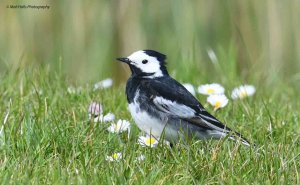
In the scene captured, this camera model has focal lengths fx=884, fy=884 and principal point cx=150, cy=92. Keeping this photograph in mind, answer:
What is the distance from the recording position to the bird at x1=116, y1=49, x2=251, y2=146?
509 cm

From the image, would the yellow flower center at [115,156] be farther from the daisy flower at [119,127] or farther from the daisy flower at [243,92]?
the daisy flower at [243,92]

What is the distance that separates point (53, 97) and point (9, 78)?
60 cm

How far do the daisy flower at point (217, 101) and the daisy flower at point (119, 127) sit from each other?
78cm

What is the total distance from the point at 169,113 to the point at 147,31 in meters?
3.31

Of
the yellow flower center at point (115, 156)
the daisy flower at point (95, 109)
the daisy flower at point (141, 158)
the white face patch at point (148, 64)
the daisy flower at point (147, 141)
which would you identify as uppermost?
the white face patch at point (148, 64)

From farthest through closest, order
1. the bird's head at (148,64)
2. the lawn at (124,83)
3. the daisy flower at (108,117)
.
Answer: the bird's head at (148,64)
the daisy flower at (108,117)
the lawn at (124,83)

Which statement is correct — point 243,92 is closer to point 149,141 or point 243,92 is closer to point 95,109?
point 95,109

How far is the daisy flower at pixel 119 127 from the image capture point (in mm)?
4971

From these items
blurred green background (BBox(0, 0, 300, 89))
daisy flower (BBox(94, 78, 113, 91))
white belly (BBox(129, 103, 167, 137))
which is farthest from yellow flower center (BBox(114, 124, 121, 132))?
blurred green background (BBox(0, 0, 300, 89))

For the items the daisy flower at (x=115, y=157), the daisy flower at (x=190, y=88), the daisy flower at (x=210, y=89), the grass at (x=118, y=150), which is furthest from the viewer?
the daisy flower at (x=190, y=88)

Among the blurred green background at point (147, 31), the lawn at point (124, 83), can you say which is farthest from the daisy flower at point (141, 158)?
the blurred green background at point (147, 31)

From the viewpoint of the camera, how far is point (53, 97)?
5.75m

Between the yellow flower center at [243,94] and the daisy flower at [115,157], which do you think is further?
the yellow flower center at [243,94]

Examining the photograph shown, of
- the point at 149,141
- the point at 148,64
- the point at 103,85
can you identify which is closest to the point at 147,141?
the point at 149,141
